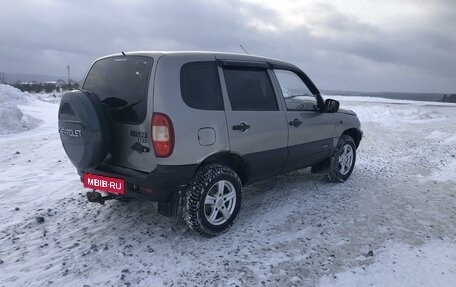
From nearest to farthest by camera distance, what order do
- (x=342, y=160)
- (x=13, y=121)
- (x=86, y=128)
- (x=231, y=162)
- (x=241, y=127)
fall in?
(x=86, y=128)
(x=241, y=127)
(x=231, y=162)
(x=342, y=160)
(x=13, y=121)

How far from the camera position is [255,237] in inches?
159

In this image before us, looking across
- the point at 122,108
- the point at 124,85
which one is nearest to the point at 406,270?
the point at 122,108

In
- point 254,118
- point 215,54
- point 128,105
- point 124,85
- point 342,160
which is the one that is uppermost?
point 215,54

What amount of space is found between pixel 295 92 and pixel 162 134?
2340mm

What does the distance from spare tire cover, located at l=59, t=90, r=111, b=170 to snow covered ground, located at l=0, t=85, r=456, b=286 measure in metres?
0.91

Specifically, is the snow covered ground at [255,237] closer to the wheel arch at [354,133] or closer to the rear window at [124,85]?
the wheel arch at [354,133]

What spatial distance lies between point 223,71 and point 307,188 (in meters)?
2.58

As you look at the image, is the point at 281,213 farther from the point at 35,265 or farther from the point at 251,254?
the point at 35,265

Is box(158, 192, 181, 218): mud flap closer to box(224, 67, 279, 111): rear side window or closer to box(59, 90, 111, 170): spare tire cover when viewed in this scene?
box(59, 90, 111, 170): spare tire cover

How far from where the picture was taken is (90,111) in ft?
11.7

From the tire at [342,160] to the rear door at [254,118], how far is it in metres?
1.43

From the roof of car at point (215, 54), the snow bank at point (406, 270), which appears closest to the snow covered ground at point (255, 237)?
the snow bank at point (406, 270)

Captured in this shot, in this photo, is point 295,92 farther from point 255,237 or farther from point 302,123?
point 255,237

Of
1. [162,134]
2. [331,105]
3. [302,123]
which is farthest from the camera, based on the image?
[331,105]
